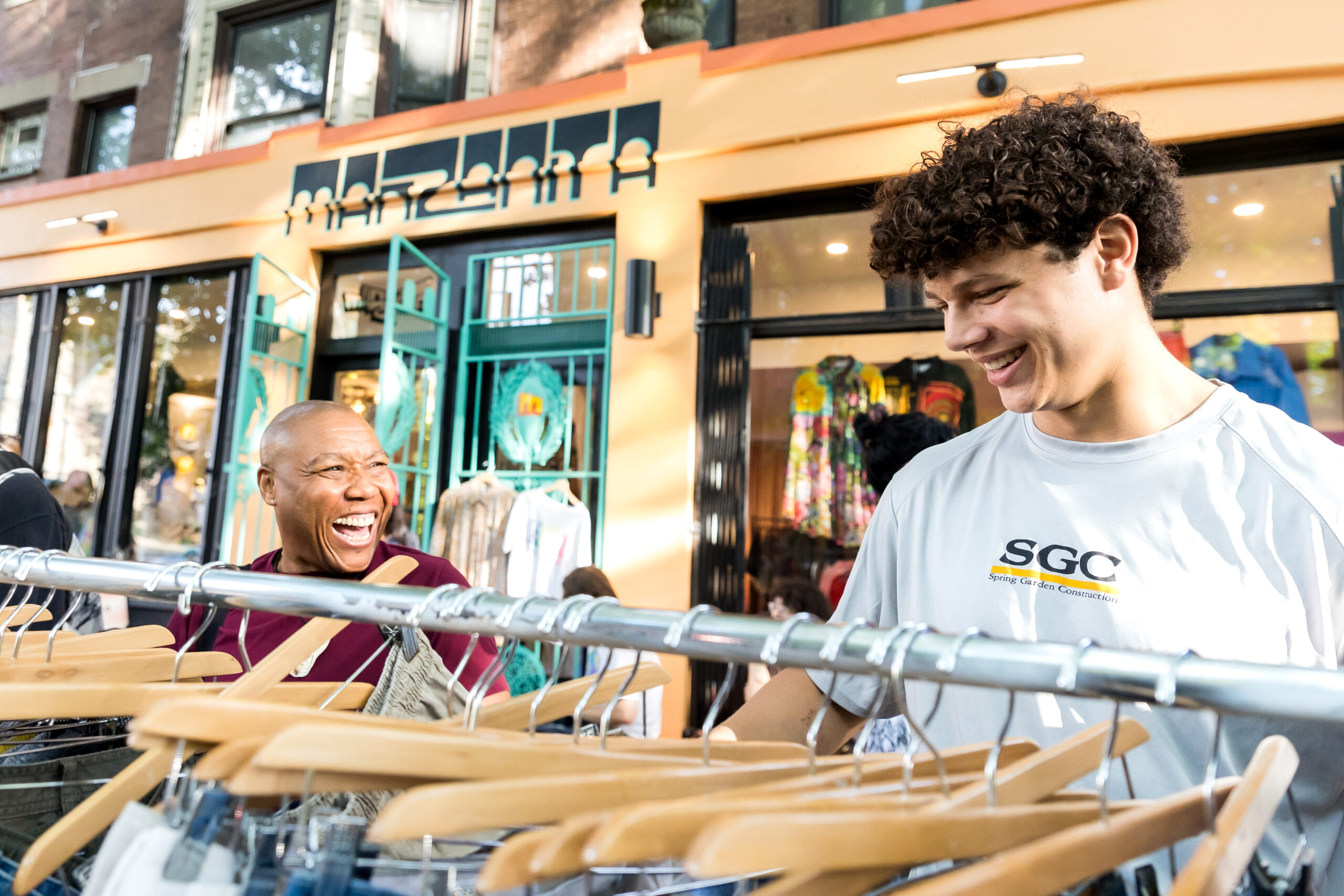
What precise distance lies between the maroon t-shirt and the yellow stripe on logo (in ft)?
2.66

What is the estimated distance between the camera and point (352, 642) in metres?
1.54

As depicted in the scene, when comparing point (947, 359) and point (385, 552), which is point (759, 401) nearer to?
point (947, 359)

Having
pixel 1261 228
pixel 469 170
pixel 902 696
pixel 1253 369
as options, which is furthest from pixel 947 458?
pixel 469 170

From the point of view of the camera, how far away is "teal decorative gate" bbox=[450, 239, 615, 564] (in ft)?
15.7

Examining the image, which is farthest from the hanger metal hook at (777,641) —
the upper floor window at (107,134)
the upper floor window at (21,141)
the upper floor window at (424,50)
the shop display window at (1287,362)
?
the upper floor window at (21,141)

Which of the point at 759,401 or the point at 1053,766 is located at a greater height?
the point at 759,401

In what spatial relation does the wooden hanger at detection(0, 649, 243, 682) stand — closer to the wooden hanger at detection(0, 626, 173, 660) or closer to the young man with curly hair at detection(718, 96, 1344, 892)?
the wooden hanger at detection(0, 626, 173, 660)

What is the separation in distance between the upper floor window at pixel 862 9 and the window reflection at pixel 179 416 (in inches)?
176

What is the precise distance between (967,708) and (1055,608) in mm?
184

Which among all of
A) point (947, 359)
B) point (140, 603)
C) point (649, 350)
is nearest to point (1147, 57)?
point (947, 359)

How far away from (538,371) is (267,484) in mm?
3077

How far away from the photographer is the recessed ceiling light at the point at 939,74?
158 inches

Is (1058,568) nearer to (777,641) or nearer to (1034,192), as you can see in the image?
(1034,192)

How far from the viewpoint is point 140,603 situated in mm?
5621
